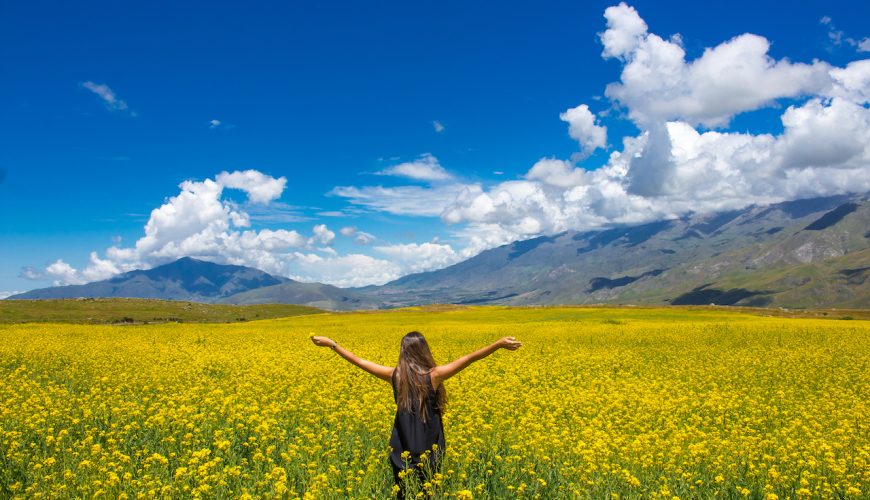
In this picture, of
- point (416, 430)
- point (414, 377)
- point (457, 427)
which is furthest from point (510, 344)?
point (457, 427)

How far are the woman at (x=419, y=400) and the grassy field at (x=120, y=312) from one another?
90894 millimetres

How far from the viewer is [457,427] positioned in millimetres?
9773

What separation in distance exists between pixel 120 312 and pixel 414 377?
378 ft

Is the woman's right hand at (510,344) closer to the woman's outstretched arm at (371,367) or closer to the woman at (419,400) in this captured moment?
the woman at (419,400)

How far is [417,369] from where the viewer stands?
20.9 ft

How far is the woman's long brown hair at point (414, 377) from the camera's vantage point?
635 centimetres

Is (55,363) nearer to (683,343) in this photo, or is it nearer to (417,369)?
(417,369)

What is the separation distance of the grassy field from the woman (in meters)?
90.9

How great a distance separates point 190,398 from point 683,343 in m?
23.7

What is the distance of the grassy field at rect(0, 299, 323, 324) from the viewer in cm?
8919

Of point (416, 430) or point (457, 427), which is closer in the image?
point (416, 430)

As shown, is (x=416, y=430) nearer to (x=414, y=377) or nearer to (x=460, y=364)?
(x=414, y=377)

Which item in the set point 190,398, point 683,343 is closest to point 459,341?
point 683,343

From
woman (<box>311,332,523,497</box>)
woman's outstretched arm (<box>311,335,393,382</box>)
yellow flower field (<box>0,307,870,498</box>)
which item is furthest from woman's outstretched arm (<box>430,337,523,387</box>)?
yellow flower field (<box>0,307,870,498</box>)
